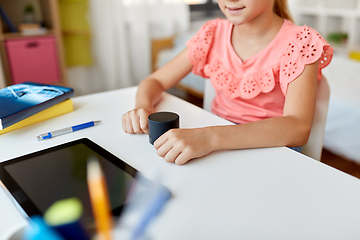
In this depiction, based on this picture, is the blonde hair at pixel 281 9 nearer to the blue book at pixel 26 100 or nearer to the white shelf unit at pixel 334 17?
the blue book at pixel 26 100

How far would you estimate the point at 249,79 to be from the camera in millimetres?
887

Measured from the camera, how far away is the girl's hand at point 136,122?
682mm

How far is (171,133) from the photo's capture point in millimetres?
593

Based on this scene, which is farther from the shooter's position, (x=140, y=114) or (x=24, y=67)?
(x=24, y=67)

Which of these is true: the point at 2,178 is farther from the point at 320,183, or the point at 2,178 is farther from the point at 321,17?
the point at 321,17

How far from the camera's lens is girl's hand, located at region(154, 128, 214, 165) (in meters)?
0.56

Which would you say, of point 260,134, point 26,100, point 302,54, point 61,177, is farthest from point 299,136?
point 26,100

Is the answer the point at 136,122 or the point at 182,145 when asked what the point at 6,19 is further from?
the point at 182,145

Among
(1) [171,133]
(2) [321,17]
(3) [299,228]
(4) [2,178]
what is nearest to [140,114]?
(1) [171,133]

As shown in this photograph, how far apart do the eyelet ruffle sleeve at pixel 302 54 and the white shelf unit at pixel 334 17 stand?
7.73ft

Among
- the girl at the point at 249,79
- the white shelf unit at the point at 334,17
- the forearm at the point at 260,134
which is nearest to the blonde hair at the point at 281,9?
the girl at the point at 249,79

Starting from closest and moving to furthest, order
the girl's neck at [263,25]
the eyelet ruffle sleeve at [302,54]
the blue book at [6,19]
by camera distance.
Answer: the eyelet ruffle sleeve at [302,54]
the girl's neck at [263,25]
the blue book at [6,19]

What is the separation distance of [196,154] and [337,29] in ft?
10.5

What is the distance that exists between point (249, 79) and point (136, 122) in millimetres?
368
